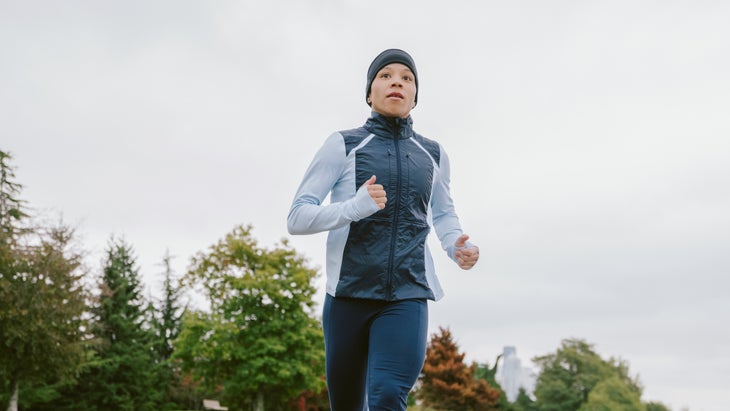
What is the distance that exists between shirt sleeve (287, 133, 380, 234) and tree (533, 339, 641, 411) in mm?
54294

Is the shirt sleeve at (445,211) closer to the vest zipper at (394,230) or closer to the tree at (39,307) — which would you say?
the vest zipper at (394,230)

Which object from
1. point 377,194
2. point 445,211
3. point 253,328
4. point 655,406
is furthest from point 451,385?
point 377,194

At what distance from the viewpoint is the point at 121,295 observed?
4128 centimetres

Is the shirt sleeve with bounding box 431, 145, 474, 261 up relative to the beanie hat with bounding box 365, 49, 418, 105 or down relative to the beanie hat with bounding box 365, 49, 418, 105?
down

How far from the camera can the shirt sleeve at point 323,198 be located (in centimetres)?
351

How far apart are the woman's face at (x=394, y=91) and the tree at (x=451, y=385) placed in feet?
112

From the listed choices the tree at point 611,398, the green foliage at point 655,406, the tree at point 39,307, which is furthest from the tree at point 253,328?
the green foliage at point 655,406

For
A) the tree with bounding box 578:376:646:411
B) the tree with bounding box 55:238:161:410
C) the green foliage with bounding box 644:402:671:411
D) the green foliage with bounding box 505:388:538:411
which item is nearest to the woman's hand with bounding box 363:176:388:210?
the tree with bounding box 55:238:161:410

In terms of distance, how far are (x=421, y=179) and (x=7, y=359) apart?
24410mm

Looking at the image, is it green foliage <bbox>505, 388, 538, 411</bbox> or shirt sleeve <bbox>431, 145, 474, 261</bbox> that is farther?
green foliage <bbox>505, 388, 538, 411</bbox>

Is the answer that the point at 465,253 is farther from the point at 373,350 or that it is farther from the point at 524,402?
the point at 524,402

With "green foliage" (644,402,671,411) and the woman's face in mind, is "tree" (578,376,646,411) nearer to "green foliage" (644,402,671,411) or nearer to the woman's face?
"green foliage" (644,402,671,411)

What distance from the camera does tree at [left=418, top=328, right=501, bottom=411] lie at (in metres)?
37.4

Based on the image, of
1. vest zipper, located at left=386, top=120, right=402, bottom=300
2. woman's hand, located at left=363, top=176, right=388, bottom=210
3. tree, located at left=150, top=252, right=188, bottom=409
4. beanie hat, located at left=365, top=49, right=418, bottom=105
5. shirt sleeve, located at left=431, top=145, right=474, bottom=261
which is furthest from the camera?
tree, located at left=150, top=252, right=188, bottom=409
